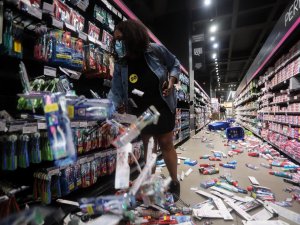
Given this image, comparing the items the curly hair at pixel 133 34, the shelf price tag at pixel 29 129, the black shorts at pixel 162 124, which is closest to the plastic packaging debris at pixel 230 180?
the black shorts at pixel 162 124

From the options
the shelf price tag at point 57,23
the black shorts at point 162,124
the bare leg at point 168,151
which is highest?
the shelf price tag at point 57,23

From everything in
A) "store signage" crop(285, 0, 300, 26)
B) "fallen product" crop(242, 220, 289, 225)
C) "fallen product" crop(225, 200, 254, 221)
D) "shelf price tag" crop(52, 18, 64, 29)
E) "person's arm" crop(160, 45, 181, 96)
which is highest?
"store signage" crop(285, 0, 300, 26)

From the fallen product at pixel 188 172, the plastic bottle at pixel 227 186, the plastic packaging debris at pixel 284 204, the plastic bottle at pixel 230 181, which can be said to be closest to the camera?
the plastic packaging debris at pixel 284 204

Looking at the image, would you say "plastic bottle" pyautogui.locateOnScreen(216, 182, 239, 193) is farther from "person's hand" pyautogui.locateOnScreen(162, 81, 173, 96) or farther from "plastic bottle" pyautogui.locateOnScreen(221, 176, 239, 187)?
"person's hand" pyautogui.locateOnScreen(162, 81, 173, 96)

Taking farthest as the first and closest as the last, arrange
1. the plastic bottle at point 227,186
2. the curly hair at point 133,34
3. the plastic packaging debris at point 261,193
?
1. the plastic bottle at point 227,186
2. the plastic packaging debris at point 261,193
3. the curly hair at point 133,34

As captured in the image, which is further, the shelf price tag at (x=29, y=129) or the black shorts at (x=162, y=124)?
the black shorts at (x=162, y=124)

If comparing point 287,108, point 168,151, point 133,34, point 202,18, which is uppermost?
point 202,18

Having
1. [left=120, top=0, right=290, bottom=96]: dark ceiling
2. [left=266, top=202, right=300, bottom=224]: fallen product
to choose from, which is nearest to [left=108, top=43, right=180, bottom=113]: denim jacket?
[left=266, top=202, right=300, bottom=224]: fallen product

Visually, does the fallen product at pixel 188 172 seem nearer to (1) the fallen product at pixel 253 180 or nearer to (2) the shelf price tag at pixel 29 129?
(1) the fallen product at pixel 253 180

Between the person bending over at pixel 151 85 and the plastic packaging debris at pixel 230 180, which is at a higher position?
the person bending over at pixel 151 85

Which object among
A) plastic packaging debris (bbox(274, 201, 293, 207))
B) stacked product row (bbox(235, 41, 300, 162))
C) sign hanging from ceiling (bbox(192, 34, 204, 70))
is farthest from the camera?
sign hanging from ceiling (bbox(192, 34, 204, 70))

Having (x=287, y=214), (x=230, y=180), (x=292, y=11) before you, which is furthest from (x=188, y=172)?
(x=292, y=11)

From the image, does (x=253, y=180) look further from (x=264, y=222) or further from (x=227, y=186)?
(x=264, y=222)

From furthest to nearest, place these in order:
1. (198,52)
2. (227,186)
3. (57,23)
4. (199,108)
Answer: (199,108) < (198,52) < (227,186) < (57,23)
